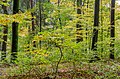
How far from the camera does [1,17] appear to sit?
8.74 metres

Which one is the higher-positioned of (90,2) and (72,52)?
(90,2)

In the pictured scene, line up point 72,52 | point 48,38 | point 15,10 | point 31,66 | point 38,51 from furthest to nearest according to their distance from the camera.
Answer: point 15,10 < point 72,52 < point 31,66 < point 38,51 < point 48,38

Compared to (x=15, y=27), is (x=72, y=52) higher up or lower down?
lower down

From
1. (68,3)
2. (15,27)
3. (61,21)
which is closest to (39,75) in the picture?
(15,27)

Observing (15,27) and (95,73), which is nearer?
(95,73)

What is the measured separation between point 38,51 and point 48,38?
108 centimetres

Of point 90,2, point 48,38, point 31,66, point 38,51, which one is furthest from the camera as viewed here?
point 90,2

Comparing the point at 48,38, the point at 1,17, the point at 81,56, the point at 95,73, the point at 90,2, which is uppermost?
the point at 90,2

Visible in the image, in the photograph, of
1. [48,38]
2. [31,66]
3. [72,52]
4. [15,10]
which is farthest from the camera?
[15,10]

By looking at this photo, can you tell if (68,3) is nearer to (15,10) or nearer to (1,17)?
(15,10)

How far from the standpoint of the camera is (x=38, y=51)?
27.1ft

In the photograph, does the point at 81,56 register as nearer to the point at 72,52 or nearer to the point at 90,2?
the point at 72,52

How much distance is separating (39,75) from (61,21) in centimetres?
1503

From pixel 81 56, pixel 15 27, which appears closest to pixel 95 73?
pixel 81 56
